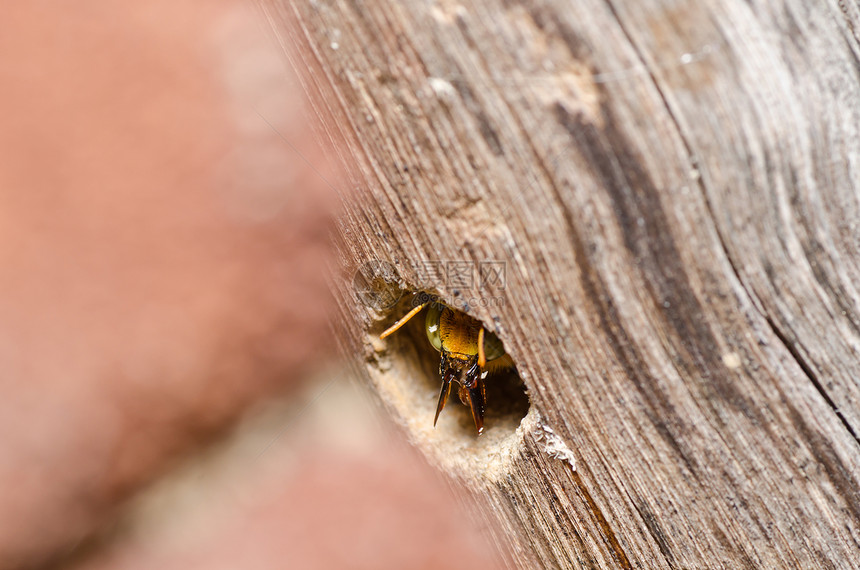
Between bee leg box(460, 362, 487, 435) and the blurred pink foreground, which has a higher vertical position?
the blurred pink foreground

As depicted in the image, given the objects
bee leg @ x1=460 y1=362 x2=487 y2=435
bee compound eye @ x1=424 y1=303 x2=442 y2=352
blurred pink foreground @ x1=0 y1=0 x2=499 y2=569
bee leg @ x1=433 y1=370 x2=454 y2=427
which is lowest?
bee leg @ x1=460 y1=362 x2=487 y2=435

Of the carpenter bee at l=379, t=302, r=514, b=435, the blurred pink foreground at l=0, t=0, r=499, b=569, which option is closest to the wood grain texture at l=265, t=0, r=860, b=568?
the blurred pink foreground at l=0, t=0, r=499, b=569

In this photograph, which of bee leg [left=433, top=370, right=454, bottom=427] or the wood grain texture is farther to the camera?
bee leg [left=433, top=370, right=454, bottom=427]

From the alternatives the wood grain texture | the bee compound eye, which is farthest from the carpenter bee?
the wood grain texture

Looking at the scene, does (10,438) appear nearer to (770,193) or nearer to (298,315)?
(298,315)

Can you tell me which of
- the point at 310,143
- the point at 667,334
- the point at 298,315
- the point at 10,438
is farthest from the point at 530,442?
the point at 10,438

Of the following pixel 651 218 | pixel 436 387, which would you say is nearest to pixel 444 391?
pixel 436 387

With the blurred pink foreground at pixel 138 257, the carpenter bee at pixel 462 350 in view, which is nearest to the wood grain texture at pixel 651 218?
the blurred pink foreground at pixel 138 257

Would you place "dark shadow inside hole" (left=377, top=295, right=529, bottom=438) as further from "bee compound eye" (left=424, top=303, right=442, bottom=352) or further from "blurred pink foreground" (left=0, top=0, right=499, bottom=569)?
"blurred pink foreground" (left=0, top=0, right=499, bottom=569)
